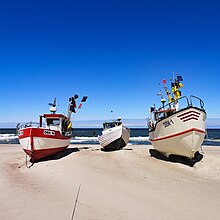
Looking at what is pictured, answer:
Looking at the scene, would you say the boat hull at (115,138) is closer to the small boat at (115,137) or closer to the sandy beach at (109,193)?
the small boat at (115,137)

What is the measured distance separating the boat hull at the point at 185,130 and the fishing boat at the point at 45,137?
726cm

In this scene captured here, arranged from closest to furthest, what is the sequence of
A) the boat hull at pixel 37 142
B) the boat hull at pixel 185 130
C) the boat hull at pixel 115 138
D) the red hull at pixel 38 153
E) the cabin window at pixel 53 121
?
1. the boat hull at pixel 185 130
2. the boat hull at pixel 37 142
3. the red hull at pixel 38 153
4. the cabin window at pixel 53 121
5. the boat hull at pixel 115 138

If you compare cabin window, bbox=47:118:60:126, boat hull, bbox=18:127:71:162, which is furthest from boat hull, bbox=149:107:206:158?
cabin window, bbox=47:118:60:126

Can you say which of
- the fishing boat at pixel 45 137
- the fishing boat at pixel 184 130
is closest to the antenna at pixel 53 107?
the fishing boat at pixel 45 137

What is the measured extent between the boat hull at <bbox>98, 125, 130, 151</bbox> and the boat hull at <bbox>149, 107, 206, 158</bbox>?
5.53 m

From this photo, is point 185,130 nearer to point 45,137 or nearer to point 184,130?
point 184,130

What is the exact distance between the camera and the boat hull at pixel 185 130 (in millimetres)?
12125

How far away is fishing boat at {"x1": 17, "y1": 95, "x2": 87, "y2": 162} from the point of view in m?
12.8

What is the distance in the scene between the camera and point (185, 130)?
12.2 m

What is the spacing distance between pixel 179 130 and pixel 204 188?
4.56 meters

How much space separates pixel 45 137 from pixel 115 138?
22.3 ft

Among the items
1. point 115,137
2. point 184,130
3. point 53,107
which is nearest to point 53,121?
point 53,107

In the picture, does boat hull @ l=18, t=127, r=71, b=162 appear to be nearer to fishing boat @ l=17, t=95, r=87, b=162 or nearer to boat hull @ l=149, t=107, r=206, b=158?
fishing boat @ l=17, t=95, r=87, b=162

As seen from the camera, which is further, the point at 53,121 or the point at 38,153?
the point at 53,121
